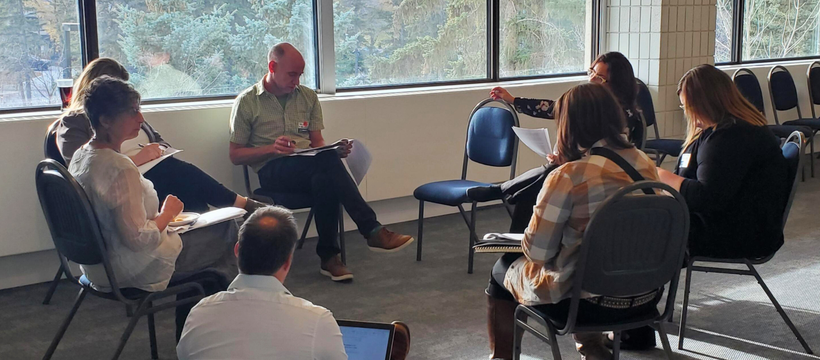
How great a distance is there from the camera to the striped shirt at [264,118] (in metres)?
4.11

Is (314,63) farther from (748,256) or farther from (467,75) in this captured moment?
(748,256)

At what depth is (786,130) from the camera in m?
6.27

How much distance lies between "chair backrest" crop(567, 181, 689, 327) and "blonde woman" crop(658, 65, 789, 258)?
67 cm

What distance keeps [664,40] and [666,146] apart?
35.8 inches

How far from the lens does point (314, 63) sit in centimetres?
482

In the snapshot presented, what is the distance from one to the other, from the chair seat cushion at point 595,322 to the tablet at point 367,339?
0.55 meters

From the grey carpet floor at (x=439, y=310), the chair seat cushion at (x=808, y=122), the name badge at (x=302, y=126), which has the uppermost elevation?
the name badge at (x=302, y=126)

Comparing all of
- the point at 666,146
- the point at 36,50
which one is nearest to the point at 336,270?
the point at 36,50

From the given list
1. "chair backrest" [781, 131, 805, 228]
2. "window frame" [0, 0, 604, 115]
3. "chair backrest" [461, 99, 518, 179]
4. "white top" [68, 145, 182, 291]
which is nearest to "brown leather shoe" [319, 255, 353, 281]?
"chair backrest" [461, 99, 518, 179]

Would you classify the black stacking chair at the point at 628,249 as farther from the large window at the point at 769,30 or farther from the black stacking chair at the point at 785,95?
the large window at the point at 769,30

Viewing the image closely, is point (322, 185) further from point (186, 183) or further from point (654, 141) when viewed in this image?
point (654, 141)

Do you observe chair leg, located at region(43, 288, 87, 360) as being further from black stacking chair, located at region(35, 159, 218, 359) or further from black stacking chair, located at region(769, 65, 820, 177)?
black stacking chair, located at region(769, 65, 820, 177)

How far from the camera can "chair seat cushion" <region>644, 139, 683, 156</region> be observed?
550cm

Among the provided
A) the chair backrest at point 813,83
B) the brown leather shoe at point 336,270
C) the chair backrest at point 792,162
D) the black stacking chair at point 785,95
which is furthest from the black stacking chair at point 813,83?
the brown leather shoe at point 336,270
